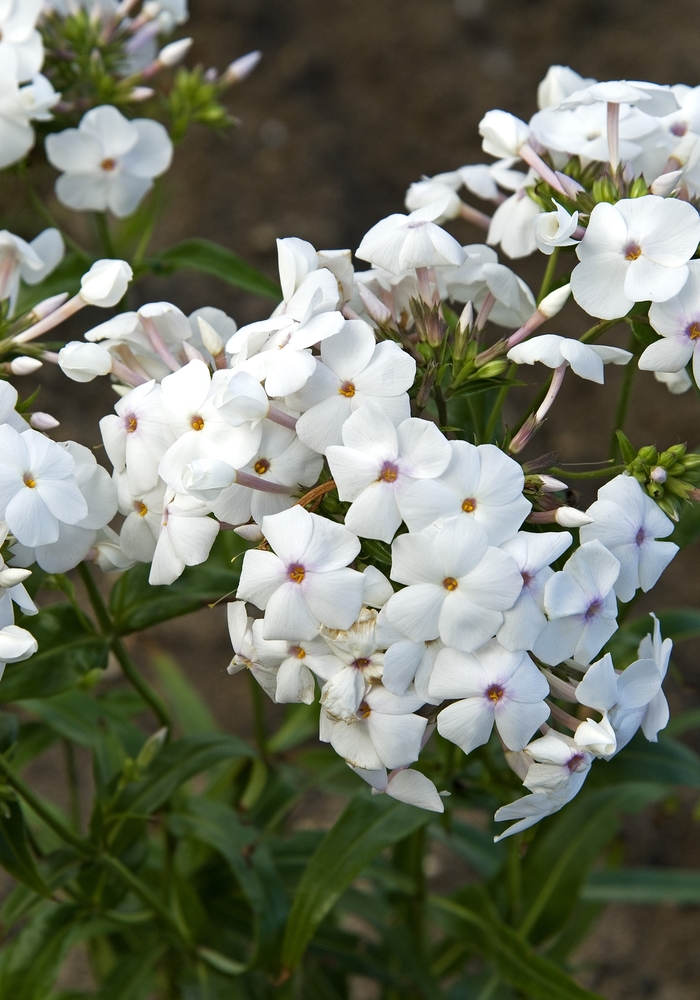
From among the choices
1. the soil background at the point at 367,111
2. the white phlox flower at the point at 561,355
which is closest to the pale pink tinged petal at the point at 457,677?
the white phlox flower at the point at 561,355

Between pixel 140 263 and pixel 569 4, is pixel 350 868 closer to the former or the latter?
pixel 140 263

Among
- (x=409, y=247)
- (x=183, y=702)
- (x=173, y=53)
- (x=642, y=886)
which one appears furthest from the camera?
(x=183, y=702)

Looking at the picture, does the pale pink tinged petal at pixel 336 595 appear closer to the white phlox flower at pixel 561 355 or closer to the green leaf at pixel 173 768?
the white phlox flower at pixel 561 355

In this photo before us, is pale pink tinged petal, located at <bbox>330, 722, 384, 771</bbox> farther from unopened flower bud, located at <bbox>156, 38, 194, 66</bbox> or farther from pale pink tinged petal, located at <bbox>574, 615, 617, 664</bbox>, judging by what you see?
unopened flower bud, located at <bbox>156, 38, 194, 66</bbox>

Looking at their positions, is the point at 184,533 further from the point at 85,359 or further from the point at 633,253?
the point at 633,253

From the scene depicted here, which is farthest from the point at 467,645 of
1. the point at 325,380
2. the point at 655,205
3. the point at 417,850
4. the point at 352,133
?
the point at 352,133

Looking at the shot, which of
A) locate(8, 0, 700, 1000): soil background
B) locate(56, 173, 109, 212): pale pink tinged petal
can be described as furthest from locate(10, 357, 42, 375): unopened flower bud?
locate(8, 0, 700, 1000): soil background

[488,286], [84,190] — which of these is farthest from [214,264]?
[488,286]
